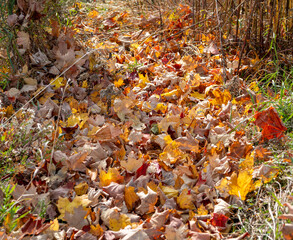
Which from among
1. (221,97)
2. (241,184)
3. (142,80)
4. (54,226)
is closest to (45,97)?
(142,80)

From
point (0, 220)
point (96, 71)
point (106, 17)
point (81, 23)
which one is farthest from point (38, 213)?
point (106, 17)

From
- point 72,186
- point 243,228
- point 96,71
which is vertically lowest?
point 243,228

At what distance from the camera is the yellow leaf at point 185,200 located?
5.16ft

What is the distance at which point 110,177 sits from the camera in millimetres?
1685

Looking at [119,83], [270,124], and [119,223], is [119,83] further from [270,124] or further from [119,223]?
[119,223]

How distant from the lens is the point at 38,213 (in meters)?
1.47

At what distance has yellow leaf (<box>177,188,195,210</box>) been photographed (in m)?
1.57

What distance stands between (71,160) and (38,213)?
0.36 meters

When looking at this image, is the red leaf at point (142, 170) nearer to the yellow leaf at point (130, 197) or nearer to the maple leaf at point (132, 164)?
the maple leaf at point (132, 164)

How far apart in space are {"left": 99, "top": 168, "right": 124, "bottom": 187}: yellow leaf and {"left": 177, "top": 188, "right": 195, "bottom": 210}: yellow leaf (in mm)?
346

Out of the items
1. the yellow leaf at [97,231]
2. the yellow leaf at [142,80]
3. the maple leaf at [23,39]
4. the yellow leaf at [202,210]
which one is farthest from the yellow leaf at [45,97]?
the yellow leaf at [202,210]

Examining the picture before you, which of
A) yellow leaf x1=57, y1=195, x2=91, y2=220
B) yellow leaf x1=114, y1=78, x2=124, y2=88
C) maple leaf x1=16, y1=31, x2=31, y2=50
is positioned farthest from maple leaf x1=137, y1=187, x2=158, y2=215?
maple leaf x1=16, y1=31, x2=31, y2=50

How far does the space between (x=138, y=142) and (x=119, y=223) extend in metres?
0.70

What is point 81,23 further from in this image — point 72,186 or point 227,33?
point 72,186
